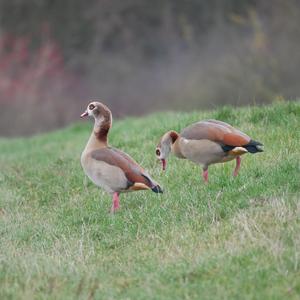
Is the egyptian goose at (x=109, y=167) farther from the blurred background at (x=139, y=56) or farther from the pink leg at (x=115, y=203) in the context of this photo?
the blurred background at (x=139, y=56)

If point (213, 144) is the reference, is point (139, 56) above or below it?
above

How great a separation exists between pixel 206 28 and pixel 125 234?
27734 mm

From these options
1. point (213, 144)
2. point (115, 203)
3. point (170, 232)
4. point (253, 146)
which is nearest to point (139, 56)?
point (115, 203)

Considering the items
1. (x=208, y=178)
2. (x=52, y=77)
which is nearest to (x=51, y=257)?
(x=208, y=178)

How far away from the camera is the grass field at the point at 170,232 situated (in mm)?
5988

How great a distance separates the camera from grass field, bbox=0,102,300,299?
236 inches

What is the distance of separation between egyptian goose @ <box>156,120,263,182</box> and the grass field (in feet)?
0.94

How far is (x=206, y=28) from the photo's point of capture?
3444 centimetres

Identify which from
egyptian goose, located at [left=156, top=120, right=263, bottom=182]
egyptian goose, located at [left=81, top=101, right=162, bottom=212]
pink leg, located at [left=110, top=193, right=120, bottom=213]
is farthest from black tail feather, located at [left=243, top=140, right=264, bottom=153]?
pink leg, located at [left=110, top=193, right=120, bottom=213]

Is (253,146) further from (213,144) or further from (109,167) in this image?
(109,167)

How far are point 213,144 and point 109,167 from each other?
1.06 metres

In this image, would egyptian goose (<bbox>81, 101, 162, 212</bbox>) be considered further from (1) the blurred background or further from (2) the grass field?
(1) the blurred background

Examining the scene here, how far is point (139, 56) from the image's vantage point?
35.2 meters

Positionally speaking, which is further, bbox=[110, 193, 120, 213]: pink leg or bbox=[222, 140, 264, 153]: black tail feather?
bbox=[110, 193, 120, 213]: pink leg
